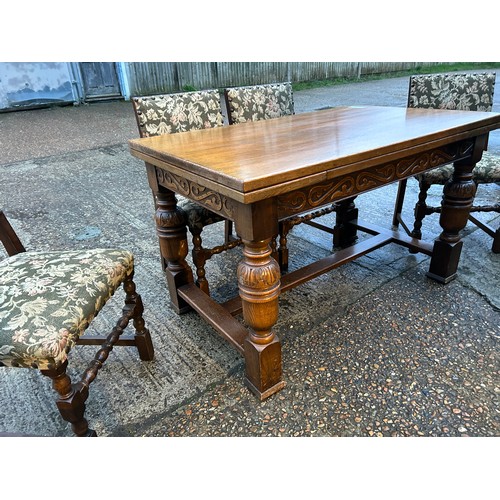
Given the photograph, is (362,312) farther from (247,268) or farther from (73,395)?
(73,395)

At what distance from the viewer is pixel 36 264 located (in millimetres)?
1422

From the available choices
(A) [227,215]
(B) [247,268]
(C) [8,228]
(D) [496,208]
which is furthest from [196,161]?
(D) [496,208]

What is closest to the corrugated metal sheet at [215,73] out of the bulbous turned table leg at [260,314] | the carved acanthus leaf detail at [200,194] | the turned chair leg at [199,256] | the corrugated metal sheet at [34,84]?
the corrugated metal sheet at [34,84]

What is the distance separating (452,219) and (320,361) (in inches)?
41.3

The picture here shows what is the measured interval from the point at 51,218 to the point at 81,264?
2143 millimetres

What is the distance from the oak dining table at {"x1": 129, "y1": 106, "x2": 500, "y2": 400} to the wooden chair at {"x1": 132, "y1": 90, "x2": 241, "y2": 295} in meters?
0.07

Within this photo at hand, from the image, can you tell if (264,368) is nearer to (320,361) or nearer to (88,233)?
(320,361)

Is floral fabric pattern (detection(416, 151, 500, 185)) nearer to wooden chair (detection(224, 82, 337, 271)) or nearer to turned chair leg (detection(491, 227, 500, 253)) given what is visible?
turned chair leg (detection(491, 227, 500, 253))

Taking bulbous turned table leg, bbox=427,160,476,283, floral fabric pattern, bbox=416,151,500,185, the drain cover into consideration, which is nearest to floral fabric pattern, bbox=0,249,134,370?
the drain cover

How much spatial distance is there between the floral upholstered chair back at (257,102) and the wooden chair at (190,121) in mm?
123

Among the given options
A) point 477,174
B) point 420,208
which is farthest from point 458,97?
point 420,208

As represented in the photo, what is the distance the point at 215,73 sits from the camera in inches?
374

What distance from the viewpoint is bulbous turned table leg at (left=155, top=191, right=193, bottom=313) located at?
1812 mm

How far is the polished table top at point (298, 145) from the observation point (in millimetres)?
1160
